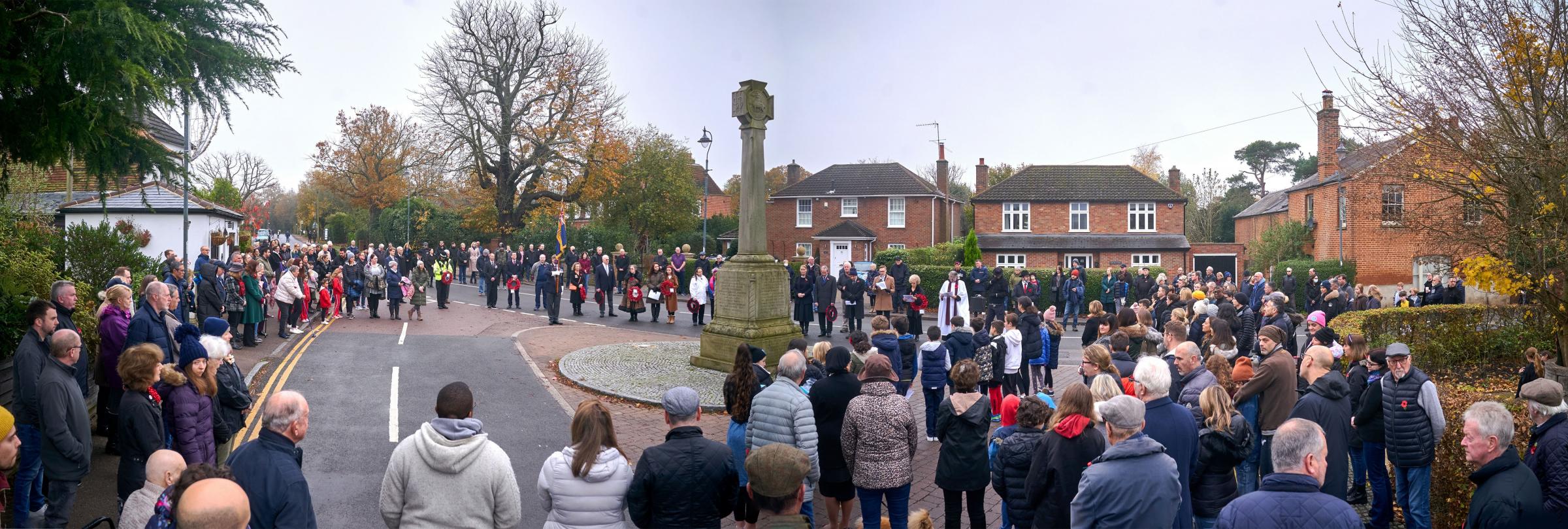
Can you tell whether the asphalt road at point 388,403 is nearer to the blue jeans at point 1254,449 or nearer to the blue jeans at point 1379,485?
the blue jeans at point 1254,449

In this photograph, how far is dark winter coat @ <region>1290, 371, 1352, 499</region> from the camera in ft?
20.2

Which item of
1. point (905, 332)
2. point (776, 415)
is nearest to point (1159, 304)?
point (905, 332)

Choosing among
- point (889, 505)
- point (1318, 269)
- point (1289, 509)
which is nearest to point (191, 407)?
point (889, 505)

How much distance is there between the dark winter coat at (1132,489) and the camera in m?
4.23

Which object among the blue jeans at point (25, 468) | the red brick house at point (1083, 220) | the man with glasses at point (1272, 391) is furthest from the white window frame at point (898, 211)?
the blue jeans at point (25, 468)

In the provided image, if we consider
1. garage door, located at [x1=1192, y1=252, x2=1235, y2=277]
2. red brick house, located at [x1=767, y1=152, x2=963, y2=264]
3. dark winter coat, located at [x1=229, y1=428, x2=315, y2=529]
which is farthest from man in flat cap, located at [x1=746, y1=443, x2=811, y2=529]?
garage door, located at [x1=1192, y1=252, x2=1235, y2=277]

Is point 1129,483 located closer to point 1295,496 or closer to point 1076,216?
point 1295,496

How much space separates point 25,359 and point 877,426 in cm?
620

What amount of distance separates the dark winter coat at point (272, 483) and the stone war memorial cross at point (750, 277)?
896cm

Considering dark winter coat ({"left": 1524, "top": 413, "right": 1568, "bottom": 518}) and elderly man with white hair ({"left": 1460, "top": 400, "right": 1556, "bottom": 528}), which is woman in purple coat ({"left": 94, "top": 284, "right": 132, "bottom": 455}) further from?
dark winter coat ({"left": 1524, "top": 413, "right": 1568, "bottom": 518})

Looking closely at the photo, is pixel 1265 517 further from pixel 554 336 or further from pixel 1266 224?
pixel 1266 224

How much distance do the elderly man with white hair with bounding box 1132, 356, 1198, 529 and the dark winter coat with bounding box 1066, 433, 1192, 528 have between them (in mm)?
887

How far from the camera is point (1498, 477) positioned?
4391mm

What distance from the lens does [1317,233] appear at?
35469 millimetres
